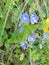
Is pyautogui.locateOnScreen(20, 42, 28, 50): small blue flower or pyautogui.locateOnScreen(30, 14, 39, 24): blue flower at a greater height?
pyautogui.locateOnScreen(30, 14, 39, 24): blue flower

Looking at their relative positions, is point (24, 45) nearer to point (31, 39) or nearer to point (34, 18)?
point (31, 39)

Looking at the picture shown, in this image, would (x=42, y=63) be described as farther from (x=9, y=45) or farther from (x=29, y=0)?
(x=29, y=0)

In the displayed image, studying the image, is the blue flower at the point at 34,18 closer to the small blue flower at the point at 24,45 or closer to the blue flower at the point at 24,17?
the blue flower at the point at 24,17

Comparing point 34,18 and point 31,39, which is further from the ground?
point 34,18

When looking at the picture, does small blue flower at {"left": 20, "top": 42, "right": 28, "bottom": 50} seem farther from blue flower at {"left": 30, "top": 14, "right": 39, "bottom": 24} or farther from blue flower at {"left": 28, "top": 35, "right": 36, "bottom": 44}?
blue flower at {"left": 30, "top": 14, "right": 39, "bottom": 24}

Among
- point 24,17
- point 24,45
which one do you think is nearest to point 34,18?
point 24,17

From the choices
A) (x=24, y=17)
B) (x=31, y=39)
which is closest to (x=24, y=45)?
(x=31, y=39)

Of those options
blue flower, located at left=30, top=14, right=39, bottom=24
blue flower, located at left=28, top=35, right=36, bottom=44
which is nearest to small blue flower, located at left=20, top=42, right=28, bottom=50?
blue flower, located at left=28, top=35, right=36, bottom=44

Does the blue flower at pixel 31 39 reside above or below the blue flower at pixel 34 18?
below

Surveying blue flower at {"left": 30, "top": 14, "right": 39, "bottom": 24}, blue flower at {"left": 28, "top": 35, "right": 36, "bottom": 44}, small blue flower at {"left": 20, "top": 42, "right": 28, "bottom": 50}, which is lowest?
small blue flower at {"left": 20, "top": 42, "right": 28, "bottom": 50}

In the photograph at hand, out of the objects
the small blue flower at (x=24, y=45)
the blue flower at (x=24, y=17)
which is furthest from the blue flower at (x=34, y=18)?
the small blue flower at (x=24, y=45)

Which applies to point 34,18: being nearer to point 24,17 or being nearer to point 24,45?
point 24,17
